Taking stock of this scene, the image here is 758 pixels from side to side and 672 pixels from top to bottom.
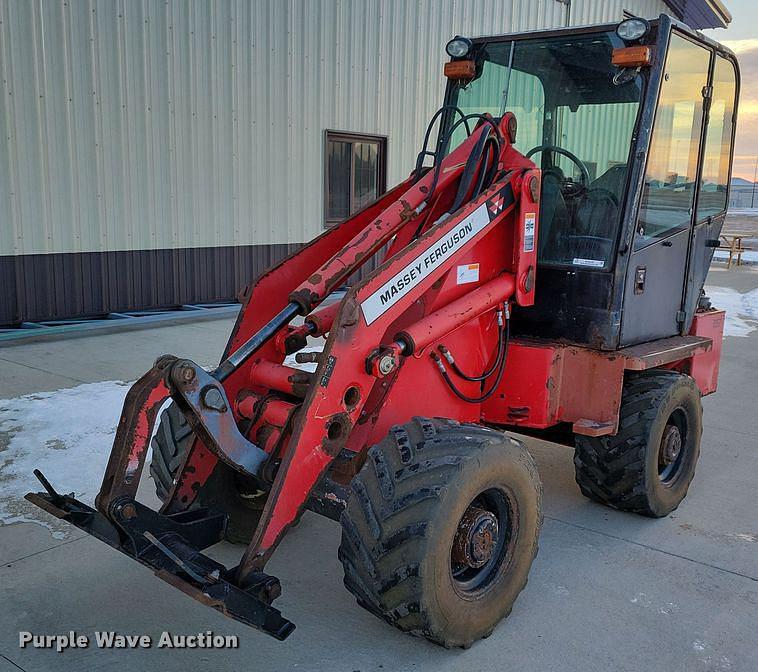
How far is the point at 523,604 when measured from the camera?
343 cm

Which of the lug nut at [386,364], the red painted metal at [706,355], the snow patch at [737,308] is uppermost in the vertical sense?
the lug nut at [386,364]

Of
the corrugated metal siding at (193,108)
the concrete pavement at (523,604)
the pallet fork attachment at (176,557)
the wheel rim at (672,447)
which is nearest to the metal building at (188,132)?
the corrugated metal siding at (193,108)

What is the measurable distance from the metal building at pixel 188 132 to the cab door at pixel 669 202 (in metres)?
6.68

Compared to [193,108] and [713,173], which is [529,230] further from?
[193,108]

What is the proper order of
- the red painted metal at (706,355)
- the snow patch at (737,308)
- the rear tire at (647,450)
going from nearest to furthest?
the rear tire at (647,450), the red painted metal at (706,355), the snow patch at (737,308)

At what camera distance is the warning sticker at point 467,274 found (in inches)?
142

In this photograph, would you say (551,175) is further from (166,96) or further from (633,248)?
(166,96)

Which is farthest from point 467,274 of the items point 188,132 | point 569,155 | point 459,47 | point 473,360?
point 188,132

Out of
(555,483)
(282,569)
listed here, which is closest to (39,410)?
(282,569)

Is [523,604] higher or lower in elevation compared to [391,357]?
lower

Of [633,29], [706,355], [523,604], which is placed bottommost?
[523,604]

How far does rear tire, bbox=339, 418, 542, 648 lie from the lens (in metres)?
2.82

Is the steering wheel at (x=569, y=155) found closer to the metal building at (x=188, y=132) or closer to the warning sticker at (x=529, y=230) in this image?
the warning sticker at (x=529, y=230)

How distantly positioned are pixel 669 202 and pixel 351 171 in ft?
26.8
